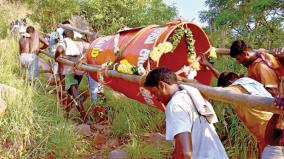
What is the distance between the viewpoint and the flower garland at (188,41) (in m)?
4.57

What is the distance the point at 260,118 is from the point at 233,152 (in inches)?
57.9

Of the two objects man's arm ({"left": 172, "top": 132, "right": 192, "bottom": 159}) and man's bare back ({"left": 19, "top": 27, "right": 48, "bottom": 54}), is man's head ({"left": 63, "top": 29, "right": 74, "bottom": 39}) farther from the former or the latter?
man's arm ({"left": 172, "top": 132, "right": 192, "bottom": 159})

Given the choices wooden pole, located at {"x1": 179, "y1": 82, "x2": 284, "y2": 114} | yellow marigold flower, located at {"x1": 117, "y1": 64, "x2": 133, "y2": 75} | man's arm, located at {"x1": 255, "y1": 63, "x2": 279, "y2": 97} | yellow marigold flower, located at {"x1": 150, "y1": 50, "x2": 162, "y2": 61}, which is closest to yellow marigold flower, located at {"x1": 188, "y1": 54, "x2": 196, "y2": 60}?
yellow marigold flower, located at {"x1": 150, "y1": 50, "x2": 162, "y2": 61}

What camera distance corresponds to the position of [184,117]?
252cm

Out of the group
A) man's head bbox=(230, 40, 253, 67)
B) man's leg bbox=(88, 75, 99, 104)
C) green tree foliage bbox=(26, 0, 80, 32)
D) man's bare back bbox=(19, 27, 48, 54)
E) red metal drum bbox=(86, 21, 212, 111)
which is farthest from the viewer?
green tree foliage bbox=(26, 0, 80, 32)

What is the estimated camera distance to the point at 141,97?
14.2 feet

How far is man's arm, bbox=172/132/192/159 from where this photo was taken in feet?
7.86

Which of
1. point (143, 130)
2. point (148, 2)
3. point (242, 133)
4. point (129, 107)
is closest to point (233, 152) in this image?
point (242, 133)

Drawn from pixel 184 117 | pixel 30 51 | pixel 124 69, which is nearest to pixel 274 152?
pixel 184 117

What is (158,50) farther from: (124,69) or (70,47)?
(70,47)

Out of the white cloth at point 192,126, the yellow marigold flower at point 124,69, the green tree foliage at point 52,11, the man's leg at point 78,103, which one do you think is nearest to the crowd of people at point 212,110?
the white cloth at point 192,126

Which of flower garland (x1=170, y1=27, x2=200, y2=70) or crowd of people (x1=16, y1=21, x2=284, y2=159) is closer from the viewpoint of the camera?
crowd of people (x1=16, y1=21, x2=284, y2=159)

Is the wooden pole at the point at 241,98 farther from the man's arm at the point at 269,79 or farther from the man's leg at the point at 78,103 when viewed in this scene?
the man's leg at the point at 78,103

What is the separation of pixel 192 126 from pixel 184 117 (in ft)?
0.41
